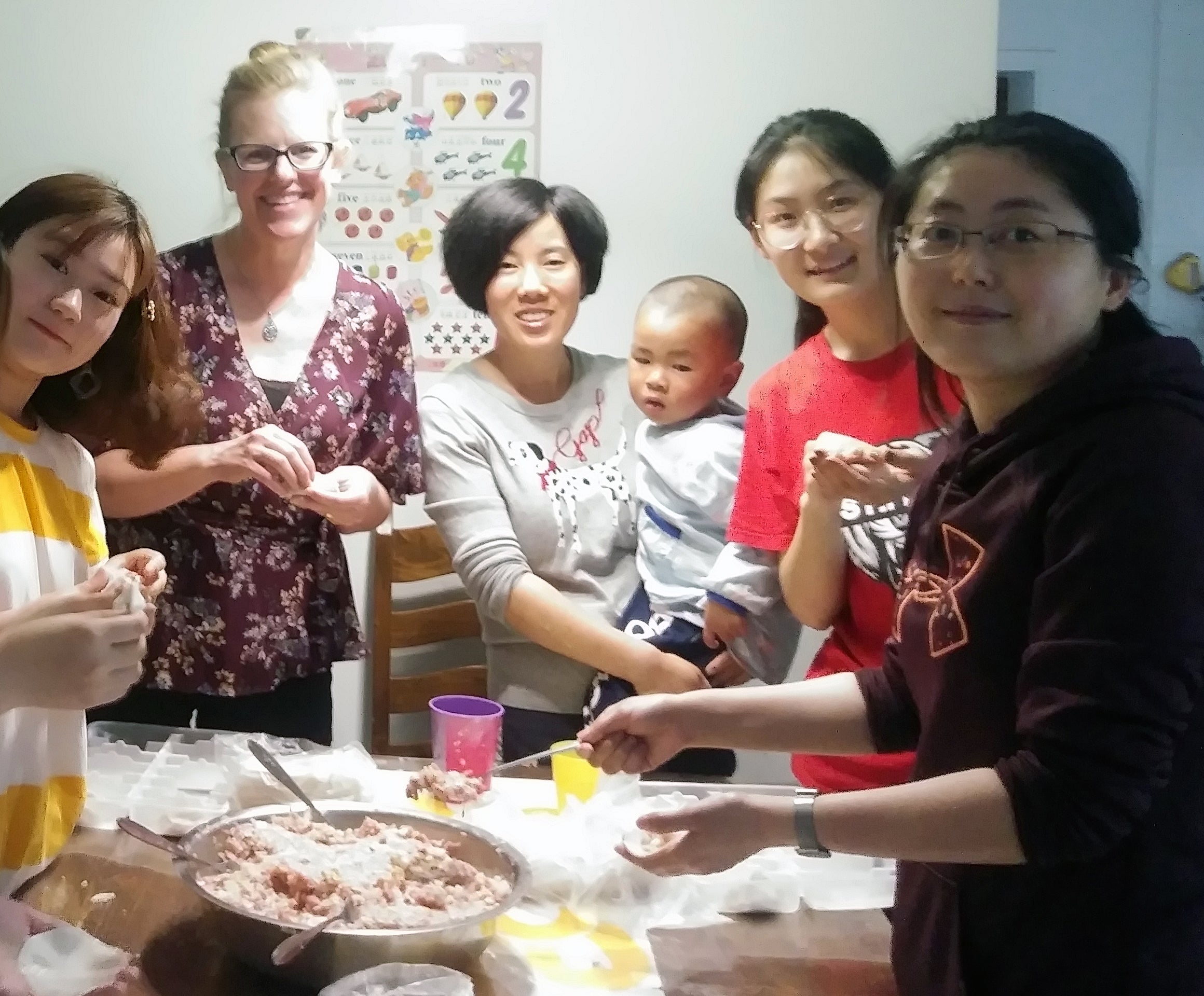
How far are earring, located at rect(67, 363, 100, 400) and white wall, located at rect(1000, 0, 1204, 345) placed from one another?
2.57m

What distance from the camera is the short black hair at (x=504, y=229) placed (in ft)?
6.39

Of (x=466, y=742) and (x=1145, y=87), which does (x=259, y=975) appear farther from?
(x=1145, y=87)

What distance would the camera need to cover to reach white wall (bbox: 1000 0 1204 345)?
286 cm

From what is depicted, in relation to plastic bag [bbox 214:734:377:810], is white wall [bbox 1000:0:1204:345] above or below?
above

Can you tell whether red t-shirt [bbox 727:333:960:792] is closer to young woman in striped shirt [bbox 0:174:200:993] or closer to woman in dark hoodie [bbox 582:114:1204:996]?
woman in dark hoodie [bbox 582:114:1204:996]

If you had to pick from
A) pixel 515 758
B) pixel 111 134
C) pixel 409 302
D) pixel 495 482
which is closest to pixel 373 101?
pixel 409 302

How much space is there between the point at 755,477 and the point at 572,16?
0.98 metres

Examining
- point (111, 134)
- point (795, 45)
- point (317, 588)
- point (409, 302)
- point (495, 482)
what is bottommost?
point (317, 588)

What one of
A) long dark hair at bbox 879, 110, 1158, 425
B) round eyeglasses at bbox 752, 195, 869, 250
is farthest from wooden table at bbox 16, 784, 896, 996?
round eyeglasses at bbox 752, 195, 869, 250

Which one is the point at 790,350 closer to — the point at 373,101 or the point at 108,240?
the point at 373,101

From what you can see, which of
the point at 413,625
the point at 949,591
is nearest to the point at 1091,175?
the point at 949,591

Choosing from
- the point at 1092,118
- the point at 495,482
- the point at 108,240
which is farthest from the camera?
the point at 1092,118

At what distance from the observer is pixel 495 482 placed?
1908 mm

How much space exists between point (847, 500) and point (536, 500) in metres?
0.63
